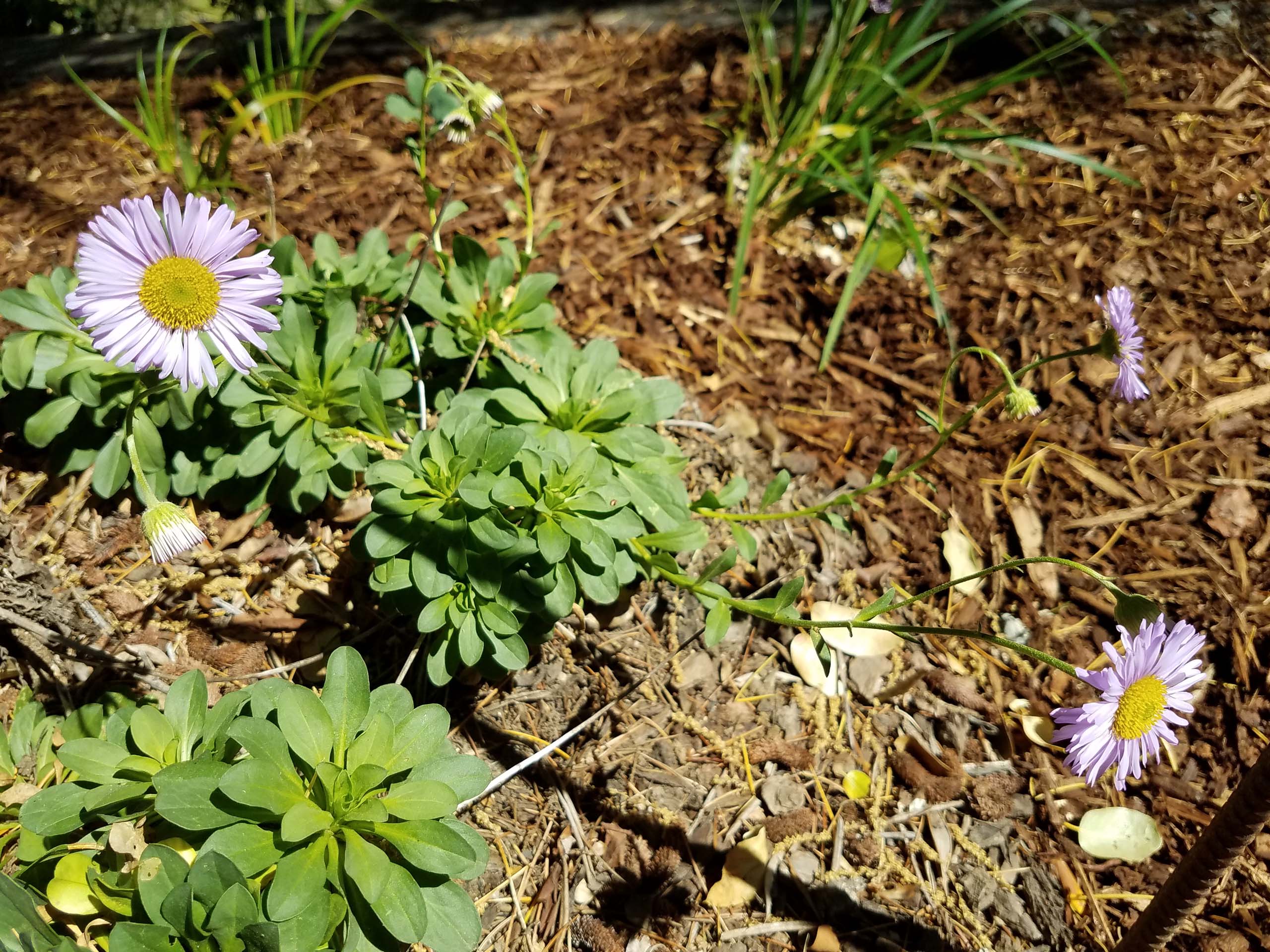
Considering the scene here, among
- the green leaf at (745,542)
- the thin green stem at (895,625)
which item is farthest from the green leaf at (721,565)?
the green leaf at (745,542)

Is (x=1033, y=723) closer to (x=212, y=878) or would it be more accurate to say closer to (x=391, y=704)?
(x=391, y=704)

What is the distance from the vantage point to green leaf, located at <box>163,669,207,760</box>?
1450 millimetres

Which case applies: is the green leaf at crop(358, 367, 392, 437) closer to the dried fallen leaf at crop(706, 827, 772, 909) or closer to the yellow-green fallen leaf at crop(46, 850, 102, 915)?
the yellow-green fallen leaf at crop(46, 850, 102, 915)

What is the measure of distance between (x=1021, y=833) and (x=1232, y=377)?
4.60 feet

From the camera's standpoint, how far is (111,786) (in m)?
1.40

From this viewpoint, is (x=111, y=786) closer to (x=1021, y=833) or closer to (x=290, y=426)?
(x=290, y=426)

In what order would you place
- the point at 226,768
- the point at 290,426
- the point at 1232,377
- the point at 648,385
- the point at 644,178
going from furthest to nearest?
the point at 644,178
the point at 1232,377
the point at 648,385
the point at 290,426
the point at 226,768

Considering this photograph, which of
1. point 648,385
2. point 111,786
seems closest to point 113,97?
point 648,385

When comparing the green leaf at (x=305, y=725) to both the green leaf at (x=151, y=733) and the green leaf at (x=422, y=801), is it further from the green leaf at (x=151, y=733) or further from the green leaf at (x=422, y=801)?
the green leaf at (x=151, y=733)

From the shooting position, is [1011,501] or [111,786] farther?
[1011,501]

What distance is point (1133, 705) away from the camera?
1.33 m

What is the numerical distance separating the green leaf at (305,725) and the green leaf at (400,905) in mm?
194

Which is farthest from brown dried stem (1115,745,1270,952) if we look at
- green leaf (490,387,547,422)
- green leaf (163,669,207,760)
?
green leaf (163,669,207,760)

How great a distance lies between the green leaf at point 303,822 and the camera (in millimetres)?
1240
